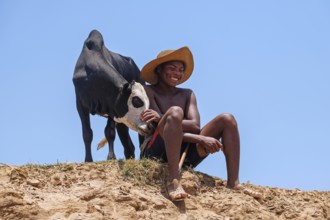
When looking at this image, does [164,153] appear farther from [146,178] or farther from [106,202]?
[106,202]

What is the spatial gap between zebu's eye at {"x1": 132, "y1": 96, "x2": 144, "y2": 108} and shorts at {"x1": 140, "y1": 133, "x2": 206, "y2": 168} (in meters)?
2.08

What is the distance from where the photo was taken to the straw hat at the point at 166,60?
707 centimetres

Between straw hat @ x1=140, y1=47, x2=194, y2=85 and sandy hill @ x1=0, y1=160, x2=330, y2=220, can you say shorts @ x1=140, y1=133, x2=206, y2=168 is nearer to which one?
sandy hill @ x1=0, y1=160, x2=330, y2=220

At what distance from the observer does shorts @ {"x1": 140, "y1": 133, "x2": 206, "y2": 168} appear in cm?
677

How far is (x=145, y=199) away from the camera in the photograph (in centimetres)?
605

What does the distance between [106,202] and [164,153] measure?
105 cm

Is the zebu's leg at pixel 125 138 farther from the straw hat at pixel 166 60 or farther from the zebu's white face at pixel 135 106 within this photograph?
the straw hat at pixel 166 60

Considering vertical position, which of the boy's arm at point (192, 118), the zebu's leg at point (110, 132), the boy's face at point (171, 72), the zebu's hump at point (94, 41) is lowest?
the zebu's leg at point (110, 132)

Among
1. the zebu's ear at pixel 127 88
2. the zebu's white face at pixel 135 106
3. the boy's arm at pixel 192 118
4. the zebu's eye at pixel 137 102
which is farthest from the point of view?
the zebu's ear at pixel 127 88

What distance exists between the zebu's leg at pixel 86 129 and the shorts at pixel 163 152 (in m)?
2.49

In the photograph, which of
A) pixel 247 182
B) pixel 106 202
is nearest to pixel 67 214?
pixel 106 202

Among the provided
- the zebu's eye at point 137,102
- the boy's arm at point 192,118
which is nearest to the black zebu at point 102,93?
the zebu's eye at point 137,102

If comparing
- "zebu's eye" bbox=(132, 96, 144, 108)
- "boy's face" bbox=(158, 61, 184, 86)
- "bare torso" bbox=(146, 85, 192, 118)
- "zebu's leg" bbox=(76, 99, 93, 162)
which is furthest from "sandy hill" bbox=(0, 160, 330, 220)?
"zebu's leg" bbox=(76, 99, 93, 162)

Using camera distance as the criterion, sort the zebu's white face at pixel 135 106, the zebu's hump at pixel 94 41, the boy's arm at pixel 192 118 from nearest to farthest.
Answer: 1. the boy's arm at pixel 192 118
2. the zebu's white face at pixel 135 106
3. the zebu's hump at pixel 94 41
